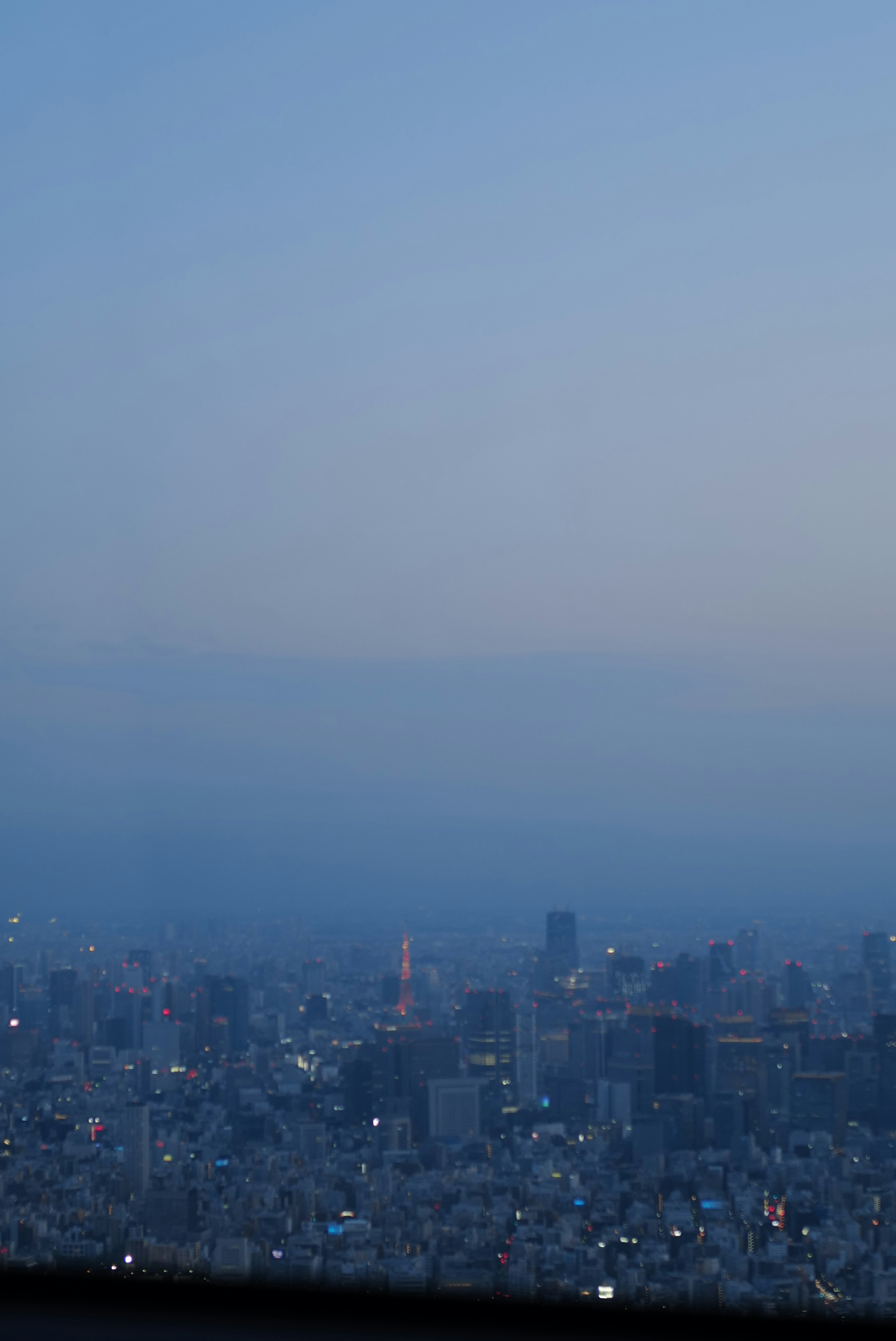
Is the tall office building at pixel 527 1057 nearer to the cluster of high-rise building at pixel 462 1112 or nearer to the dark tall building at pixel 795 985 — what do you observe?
A: the cluster of high-rise building at pixel 462 1112

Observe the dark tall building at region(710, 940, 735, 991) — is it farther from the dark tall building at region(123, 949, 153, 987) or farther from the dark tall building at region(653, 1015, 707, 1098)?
the dark tall building at region(123, 949, 153, 987)

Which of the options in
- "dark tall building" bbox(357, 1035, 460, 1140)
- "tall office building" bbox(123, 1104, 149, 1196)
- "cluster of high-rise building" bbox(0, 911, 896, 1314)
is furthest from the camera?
"dark tall building" bbox(357, 1035, 460, 1140)

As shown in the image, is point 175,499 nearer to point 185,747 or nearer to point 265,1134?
point 185,747

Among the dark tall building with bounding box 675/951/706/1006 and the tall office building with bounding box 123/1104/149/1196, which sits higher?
the dark tall building with bounding box 675/951/706/1006

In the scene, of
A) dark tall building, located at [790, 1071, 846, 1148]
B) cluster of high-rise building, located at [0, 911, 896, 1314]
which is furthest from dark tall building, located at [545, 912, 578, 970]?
dark tall building, located at [790, 1071, 846, 1148]

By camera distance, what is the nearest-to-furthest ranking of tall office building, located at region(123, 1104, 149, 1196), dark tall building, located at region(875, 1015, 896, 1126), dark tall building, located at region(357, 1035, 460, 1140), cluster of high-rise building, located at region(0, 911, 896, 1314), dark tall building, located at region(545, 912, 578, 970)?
cluster of high-rise building, located at region(0, 911, 896, 1314)
dark tall building, located at region(875, 1015, 896, 1126)
tall office building, located at region(123, 1104, 149, 1196)
dark tall building, located at region(357, 1035, 460, 1140)
dark tall building, located at region(545, 912, 578, 970)

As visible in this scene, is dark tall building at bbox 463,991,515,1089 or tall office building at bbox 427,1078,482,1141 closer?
tall office building at bbox 427,1078,482,1141

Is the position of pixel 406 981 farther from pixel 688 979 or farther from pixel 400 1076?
pixel 688 979
